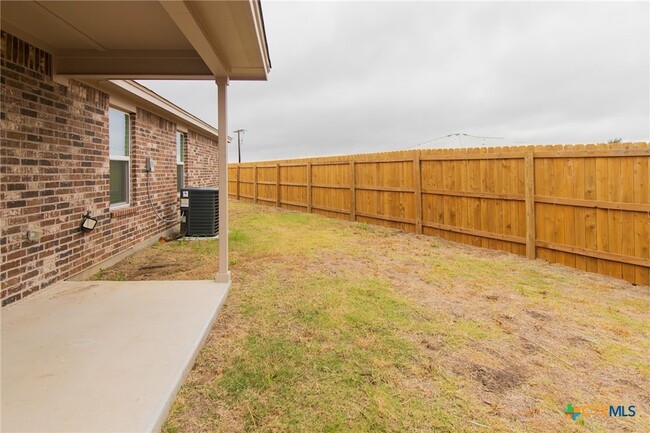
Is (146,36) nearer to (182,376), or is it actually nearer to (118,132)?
(118,132)

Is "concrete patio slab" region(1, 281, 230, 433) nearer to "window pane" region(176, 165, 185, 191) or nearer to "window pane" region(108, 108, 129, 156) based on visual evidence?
"window pane" region(108, 108, 129, 156)

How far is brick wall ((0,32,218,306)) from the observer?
354 centimetres

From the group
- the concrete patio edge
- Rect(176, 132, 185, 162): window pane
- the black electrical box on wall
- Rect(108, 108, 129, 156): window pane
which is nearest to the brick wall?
Rect(108, 108, 129, 156): window pane

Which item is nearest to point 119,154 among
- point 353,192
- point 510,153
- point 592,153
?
point 353,192

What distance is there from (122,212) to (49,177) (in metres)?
1.93

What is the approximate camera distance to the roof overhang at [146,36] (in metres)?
3.06

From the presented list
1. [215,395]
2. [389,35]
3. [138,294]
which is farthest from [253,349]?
[389,35]

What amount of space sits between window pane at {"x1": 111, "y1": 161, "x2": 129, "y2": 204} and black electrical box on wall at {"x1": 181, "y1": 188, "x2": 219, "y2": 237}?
5.24 ft

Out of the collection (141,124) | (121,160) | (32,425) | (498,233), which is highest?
(141,124)

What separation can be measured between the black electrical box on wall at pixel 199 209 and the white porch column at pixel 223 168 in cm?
381

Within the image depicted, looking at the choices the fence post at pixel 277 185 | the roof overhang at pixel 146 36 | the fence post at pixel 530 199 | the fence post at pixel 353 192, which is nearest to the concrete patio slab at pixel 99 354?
the roof overhang at pixel 146 36

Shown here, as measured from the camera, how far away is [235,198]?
20750 mm

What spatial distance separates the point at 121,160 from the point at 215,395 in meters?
5.41

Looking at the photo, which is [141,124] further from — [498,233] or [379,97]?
[379,97]
